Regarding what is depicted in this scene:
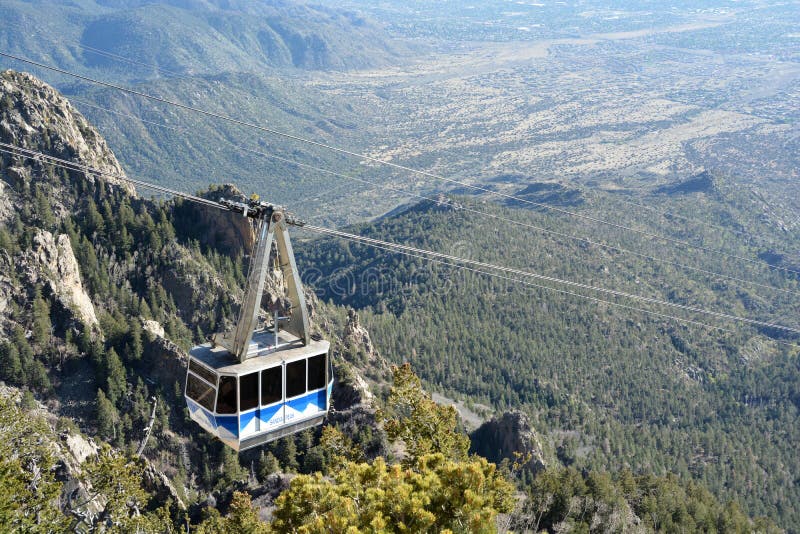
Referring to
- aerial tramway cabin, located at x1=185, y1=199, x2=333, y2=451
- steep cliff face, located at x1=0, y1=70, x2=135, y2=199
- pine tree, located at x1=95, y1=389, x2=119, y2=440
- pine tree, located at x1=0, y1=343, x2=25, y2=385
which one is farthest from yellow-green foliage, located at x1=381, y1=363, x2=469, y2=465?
steep cliff face, located at x1=0, y1=70, x2=135, y2=199

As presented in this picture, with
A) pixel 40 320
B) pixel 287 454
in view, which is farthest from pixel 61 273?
pixel 287 454

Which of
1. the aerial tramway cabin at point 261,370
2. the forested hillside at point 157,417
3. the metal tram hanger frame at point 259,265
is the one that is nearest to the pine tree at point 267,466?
the forested hillside at point 157,417

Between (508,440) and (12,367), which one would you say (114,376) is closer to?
(12,367)

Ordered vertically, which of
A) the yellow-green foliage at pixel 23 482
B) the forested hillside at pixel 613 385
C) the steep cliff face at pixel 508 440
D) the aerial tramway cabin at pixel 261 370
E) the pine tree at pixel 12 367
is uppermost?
the aerial tramway cabin at pixel 261 370

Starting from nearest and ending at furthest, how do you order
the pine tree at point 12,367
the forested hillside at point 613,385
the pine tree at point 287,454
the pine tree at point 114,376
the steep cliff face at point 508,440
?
the pine tree at point 12,367 < the pine tree at point 287,454 < the pine tree at point 114,376 < the steep cliff face at point 508,440 < the forested hillside at point 613,385

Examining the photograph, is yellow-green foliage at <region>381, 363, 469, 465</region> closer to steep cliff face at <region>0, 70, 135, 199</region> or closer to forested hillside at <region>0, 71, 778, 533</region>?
forested hillside at <region>0, 71, 778, 533</region>

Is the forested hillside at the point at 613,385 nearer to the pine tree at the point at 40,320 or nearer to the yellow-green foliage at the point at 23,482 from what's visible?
the pine tree at the point at 40,320
